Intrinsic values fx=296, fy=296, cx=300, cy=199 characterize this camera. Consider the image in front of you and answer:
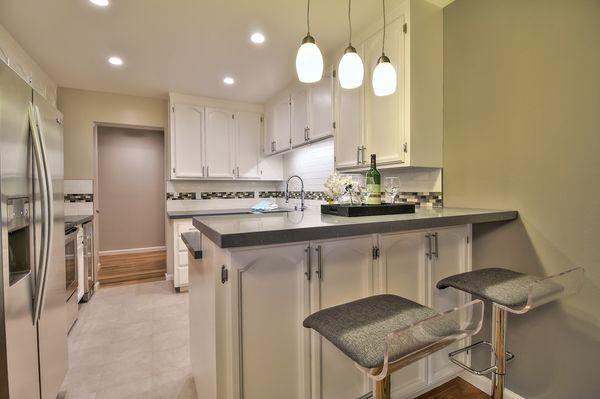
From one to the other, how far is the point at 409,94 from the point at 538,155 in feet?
2.61

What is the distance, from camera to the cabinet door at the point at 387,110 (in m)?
1.97

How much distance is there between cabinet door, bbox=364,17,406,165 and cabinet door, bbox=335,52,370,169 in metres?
0.08

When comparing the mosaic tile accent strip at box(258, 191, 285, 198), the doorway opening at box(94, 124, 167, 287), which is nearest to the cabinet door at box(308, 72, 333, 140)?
the mosaic tile accent strip at box(258, 191, 285, 198)

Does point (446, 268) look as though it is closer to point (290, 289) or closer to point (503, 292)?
point (503, 292)

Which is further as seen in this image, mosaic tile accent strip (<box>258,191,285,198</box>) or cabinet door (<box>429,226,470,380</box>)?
mosaic tile accent strip (<box>258,191,285,198</box>)

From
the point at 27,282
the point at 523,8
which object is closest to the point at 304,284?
the point at 27,282

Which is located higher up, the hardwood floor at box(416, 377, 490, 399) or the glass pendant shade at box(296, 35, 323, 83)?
the glass pendant shade at box(296, 35, 323, 83)

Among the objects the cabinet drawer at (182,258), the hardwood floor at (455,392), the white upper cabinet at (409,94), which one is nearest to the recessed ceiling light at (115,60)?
the cabinet drawer at (182,258)

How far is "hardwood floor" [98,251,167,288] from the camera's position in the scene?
4105 mm

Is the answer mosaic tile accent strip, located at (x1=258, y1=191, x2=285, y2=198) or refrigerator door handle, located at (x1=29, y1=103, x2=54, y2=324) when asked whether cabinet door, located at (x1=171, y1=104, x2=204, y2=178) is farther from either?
refrigerator door handle, located at (x1=29, y1=103, x2=54, y2=324)

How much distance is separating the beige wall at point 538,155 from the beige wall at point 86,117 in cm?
365

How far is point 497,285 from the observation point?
1273mm

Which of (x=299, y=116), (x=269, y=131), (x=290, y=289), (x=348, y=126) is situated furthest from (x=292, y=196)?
(x=290, y=289)

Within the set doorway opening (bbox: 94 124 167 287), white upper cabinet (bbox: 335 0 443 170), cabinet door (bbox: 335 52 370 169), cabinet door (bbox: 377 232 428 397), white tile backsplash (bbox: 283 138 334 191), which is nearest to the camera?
cabinet door (bbox: 377 232 428 397)
